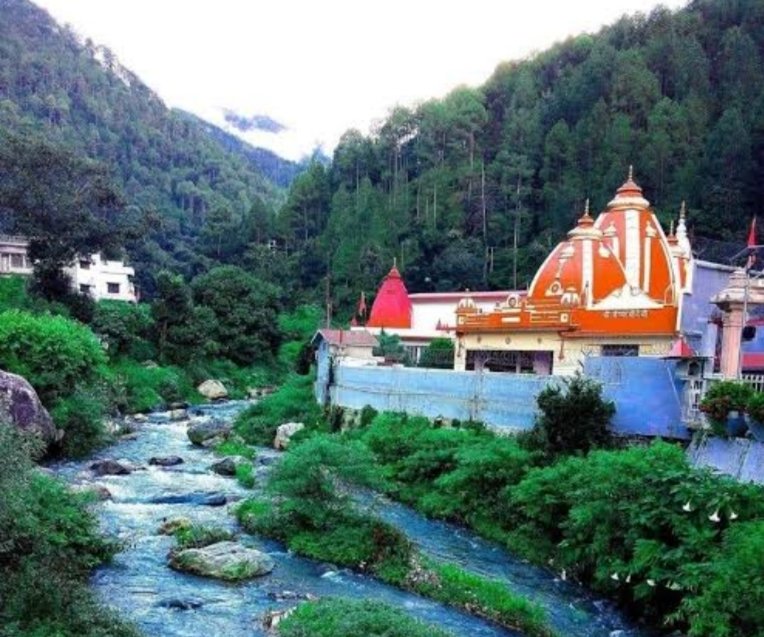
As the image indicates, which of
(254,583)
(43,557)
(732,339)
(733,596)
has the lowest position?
(254,583)

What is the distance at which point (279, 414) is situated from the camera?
121 ft

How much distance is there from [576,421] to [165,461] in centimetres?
1614

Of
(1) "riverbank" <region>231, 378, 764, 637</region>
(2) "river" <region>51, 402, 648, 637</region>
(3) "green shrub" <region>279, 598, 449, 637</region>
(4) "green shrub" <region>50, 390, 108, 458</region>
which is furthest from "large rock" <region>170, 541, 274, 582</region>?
(4) "green shrub" <region>50, 390, 108, 458</region>

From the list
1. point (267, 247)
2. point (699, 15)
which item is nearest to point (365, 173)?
point (267, 247)

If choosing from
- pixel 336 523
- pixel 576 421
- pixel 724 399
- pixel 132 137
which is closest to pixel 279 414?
pixel 336 523

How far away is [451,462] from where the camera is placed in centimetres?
2366

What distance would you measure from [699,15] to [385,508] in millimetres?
67532

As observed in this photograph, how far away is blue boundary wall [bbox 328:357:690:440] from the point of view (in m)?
20.5

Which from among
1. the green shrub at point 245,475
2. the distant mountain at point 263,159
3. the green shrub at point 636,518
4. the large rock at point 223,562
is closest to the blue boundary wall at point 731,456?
the green shrub at point 636,518

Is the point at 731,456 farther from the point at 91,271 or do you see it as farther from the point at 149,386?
the point at 91,271

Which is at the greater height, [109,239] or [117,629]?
[109,239]

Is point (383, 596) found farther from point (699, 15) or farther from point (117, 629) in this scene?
point (699, 15)

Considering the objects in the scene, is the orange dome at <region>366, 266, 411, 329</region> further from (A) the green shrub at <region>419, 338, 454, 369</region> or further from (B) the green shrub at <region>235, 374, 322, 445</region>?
(B) the green shrub at <region>235, 374, 322, 445</region>

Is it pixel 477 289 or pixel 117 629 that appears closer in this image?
pixel 117 629
